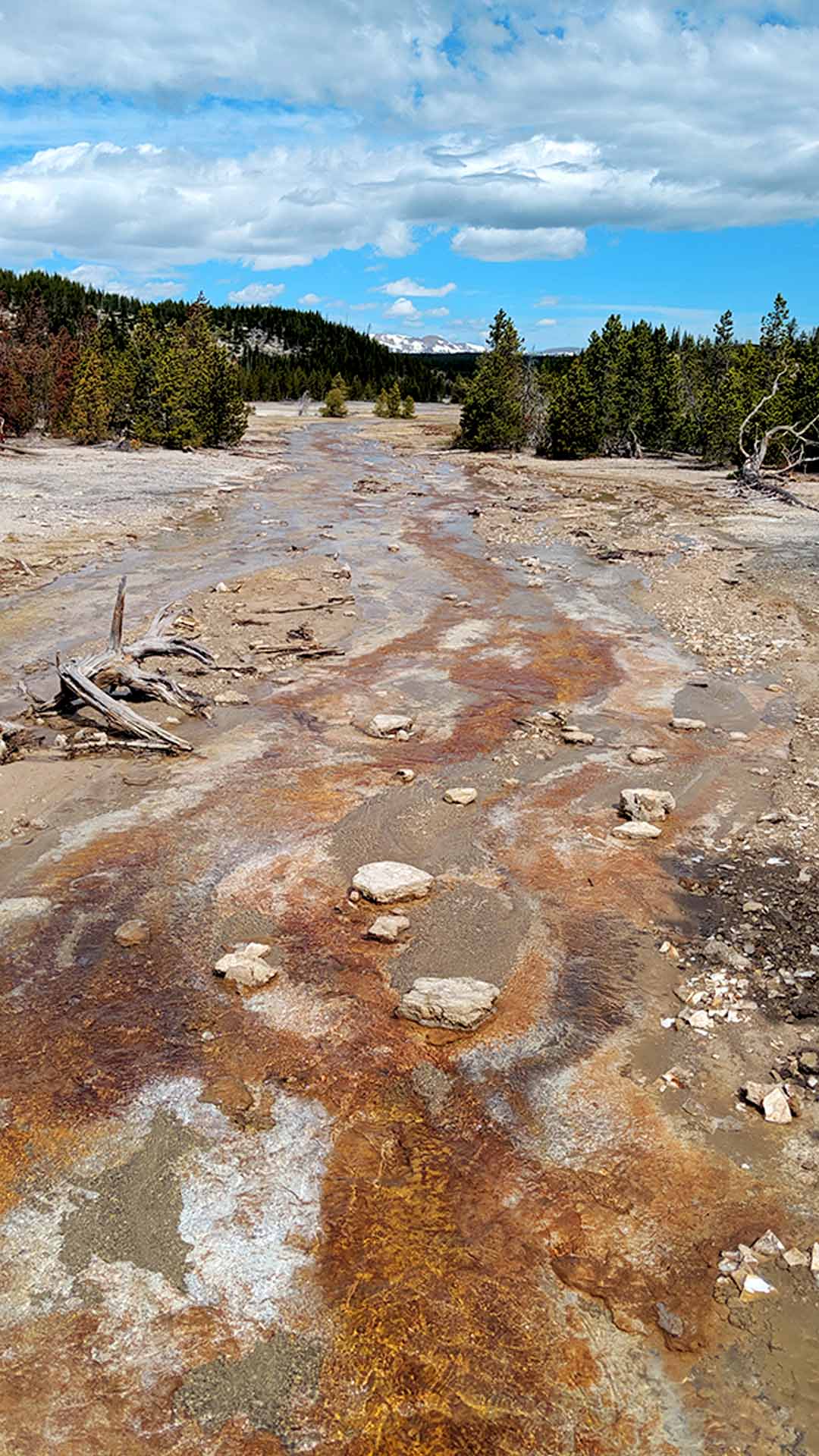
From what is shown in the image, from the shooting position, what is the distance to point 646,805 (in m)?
8.57

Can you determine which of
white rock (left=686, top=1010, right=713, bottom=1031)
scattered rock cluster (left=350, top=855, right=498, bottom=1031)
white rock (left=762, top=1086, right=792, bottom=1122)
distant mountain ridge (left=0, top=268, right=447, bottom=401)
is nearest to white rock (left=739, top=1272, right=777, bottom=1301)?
white rock (left=762, top=1086, right=792, bottom=1122)

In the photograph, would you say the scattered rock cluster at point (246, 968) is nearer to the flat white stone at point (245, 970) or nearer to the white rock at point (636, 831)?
the flat white stone at point (245, 970)

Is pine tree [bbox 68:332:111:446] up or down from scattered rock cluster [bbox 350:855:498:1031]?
up

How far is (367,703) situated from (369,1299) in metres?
8.00

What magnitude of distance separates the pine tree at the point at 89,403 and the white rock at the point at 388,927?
148ft

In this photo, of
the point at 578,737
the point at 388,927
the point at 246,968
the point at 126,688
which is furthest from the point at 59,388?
the point at 246,968

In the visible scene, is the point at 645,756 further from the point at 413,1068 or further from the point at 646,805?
the point at 413,1068

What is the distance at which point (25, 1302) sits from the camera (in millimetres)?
3939

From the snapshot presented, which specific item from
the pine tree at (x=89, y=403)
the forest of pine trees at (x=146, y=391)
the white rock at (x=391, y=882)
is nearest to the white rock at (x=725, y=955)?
the white rock at (x=391, y=882)

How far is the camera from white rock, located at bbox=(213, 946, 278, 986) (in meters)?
6.09

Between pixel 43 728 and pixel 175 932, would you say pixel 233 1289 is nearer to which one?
pixel 175 932

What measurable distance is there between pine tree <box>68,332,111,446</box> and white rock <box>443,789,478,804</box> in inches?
1701

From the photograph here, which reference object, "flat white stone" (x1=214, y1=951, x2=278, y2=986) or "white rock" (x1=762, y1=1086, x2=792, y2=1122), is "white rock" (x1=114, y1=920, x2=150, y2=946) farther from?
"white rock" (x1=762, y1=1086, x2=792, y2=1122)

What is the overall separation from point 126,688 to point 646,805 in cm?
609
